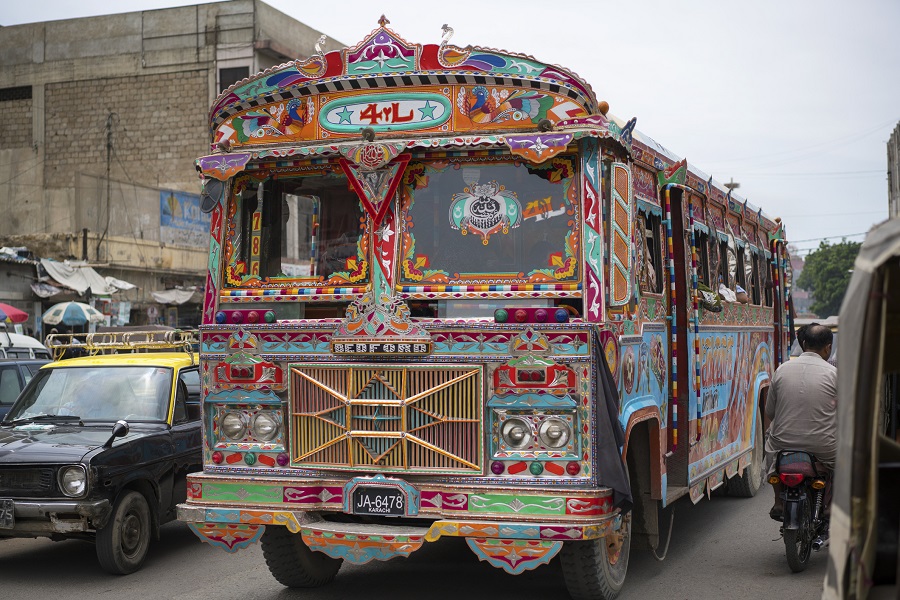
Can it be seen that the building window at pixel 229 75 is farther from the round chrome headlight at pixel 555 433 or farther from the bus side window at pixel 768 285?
the round chrome headlight at pixel 555 433

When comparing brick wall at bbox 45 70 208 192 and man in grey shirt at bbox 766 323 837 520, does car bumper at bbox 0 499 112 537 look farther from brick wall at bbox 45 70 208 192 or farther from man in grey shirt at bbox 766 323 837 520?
brick wall at bbox 45 70 208 192

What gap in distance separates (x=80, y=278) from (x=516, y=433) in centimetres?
2142

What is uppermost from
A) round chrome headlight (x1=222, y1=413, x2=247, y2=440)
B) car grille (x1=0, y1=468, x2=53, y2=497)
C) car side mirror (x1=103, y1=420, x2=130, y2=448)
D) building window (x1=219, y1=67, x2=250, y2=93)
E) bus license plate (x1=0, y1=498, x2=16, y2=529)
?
building window (x1=219, y1=67, x2=250, y2=93)

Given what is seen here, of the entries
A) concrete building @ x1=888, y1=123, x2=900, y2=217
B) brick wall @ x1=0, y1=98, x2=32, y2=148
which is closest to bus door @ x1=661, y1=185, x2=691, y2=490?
brick wall @ x1=0, y1=98, x2=32, y2=148

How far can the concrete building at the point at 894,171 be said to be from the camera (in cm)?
4678

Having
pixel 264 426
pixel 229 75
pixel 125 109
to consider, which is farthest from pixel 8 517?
pixel 125 109

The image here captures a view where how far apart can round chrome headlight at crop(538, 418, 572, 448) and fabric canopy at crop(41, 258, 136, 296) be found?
826 inches

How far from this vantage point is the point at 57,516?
8008 millimetres

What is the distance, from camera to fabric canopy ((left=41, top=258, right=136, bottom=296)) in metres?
25.0

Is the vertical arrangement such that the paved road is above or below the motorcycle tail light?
below

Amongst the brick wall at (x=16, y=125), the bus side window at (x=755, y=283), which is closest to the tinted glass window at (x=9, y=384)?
the bus side window at (x=755, y=283)

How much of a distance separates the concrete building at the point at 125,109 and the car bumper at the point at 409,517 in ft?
87.7

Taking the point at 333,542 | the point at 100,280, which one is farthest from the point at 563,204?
the point at 100,280

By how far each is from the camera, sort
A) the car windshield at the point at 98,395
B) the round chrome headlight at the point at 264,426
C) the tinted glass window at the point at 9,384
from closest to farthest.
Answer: the round chrome headlight at the point at 264,426 → the car windshield at the point at 98,395 → the tinted glass window at the point at 9,384
